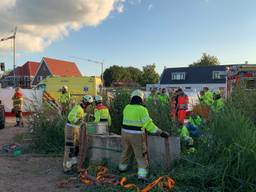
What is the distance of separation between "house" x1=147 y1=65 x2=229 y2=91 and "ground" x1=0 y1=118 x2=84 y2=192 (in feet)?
129

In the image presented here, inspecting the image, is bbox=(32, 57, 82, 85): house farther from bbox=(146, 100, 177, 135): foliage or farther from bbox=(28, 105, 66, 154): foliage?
bbox=(146, 100, 177, 135): foliage

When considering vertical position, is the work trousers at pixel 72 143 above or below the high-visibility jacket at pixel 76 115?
below

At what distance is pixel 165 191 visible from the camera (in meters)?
5.57

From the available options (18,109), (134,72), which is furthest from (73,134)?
(134,72)

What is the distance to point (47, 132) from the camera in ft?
32.7

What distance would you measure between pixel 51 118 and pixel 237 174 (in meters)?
6.22

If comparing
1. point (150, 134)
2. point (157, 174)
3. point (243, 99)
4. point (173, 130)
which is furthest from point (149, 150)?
point (243, 99)

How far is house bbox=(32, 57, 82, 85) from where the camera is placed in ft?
210

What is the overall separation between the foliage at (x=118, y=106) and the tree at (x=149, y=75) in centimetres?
5257

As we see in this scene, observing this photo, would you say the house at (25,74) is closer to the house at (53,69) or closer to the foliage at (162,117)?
the house at (53,69)

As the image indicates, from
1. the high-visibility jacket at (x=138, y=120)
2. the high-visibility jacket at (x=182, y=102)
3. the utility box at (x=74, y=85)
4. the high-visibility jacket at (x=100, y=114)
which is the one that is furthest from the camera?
the utility box at (x=74, y=85)

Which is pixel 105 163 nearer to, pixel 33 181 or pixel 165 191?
pixel 33 181

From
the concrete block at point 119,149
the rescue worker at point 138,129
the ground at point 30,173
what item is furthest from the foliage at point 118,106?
the rescue worker at point 138,129

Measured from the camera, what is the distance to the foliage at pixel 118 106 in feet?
35.2
